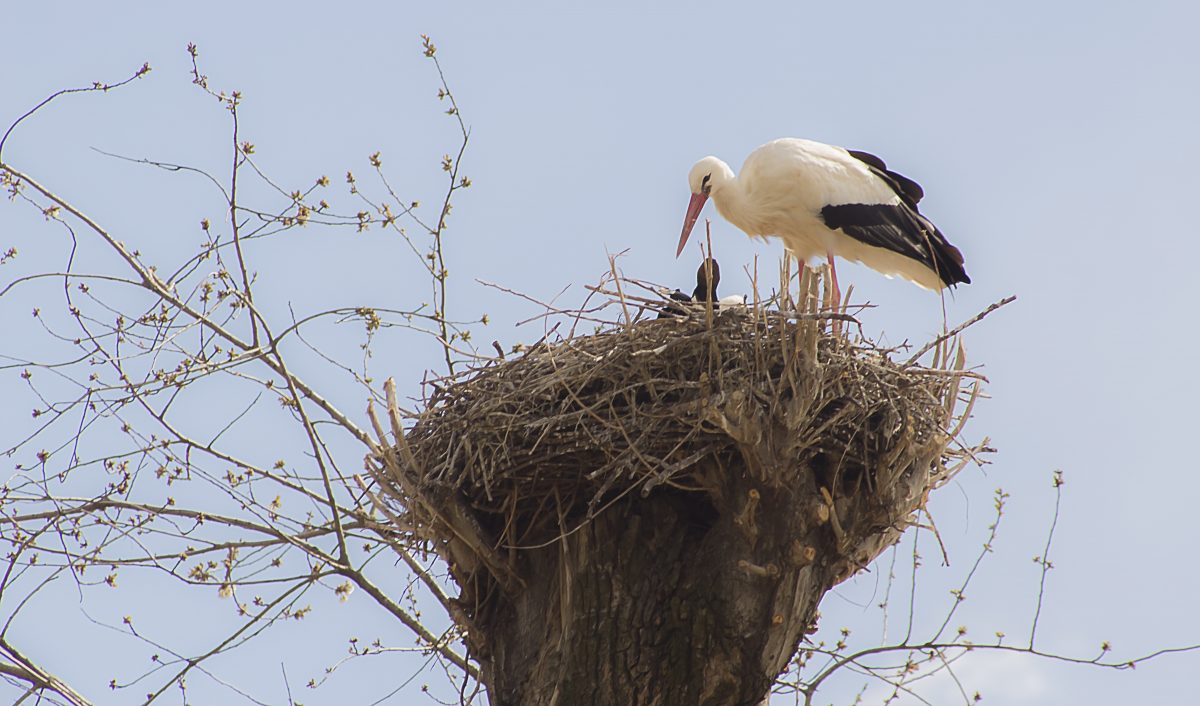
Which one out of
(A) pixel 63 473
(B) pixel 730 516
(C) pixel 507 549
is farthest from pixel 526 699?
(A) pixel 63 473

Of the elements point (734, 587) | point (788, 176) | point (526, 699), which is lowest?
point (526, 699)

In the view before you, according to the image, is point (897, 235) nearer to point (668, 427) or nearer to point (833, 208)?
point (833, 208)

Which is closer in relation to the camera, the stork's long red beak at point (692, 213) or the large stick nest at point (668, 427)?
the large stick nest at point (668, 427)

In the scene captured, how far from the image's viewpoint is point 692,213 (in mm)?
8203

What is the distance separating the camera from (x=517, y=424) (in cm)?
546

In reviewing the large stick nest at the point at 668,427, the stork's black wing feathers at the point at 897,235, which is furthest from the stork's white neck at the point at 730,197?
the large stick nest at the point at 668,427

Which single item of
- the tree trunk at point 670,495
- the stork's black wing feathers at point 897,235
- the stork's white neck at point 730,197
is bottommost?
the tree trunk at point 670,495

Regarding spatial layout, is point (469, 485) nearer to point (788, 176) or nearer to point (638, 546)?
point (638, 546)

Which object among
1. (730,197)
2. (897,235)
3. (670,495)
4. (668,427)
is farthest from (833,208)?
(668,427)

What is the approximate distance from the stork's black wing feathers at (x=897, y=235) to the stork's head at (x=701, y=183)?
2.19 ft

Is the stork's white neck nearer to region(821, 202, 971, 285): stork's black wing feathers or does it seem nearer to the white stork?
the white stork

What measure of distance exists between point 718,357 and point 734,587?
0.88m

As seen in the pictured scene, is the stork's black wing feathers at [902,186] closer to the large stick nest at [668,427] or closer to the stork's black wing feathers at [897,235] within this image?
the stork's black wing feathers at [897,235]

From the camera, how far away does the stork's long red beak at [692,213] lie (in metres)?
8.17
